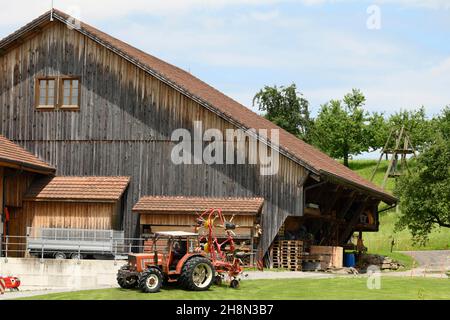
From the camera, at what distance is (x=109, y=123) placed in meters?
36.2

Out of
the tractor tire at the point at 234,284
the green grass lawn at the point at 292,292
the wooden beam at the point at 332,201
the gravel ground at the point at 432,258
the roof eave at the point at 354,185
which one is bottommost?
the gravel ground at the point at 432,258

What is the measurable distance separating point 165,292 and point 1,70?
19526 mm

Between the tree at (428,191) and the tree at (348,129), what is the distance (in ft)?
168

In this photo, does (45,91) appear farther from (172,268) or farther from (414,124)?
(414,124)

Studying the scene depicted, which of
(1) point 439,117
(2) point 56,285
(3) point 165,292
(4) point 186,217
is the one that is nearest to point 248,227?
(4) point 186,217

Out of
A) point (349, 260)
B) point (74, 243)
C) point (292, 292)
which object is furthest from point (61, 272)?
point (349, 260)

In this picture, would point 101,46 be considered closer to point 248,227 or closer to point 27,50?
point 27,50

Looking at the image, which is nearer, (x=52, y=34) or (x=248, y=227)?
(x=248, y=227)

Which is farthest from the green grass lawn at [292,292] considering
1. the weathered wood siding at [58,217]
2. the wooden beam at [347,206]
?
the wooden beam at [347,206]

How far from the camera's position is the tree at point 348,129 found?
327ft

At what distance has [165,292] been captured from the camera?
72.5 feet

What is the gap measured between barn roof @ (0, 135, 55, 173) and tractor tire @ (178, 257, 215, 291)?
12.7m

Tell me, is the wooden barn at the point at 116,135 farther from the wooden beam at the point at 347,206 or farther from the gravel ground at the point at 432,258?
the gravel ground at the point at 432,258
